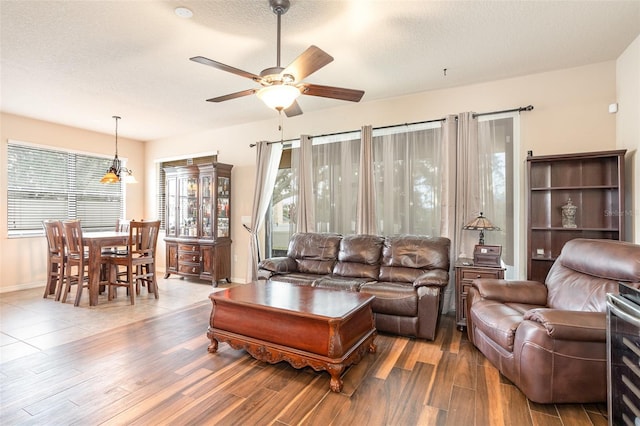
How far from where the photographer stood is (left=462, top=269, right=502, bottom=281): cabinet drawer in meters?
3.13

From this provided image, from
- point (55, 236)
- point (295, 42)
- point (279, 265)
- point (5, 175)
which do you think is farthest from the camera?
point (5, 175)

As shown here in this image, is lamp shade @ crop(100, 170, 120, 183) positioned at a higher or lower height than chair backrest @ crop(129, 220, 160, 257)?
higher

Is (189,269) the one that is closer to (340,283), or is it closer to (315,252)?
(315,252)

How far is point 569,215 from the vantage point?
3.29 meters

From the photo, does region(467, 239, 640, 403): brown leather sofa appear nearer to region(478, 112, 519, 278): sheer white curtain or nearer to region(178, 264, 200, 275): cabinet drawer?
region(478, 112, 519, 278): sheer white curtain

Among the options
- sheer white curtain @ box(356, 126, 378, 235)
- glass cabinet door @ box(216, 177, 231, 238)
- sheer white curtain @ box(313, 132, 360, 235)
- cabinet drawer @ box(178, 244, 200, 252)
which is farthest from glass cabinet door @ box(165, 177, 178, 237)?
sheer white curtain @ box(356, 126, 378, 235)

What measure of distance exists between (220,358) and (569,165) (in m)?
3.91

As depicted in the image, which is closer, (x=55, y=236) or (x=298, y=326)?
(x=298, y=326)

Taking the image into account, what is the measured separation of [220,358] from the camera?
8.79 feet

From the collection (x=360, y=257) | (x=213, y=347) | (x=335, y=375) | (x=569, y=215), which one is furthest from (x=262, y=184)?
(x=569, y=215)

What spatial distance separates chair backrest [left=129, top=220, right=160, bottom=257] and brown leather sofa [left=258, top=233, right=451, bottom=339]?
184cm

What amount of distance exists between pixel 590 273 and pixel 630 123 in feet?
5.17

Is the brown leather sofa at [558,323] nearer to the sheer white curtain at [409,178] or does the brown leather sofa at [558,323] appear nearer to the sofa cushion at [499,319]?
the sofa cushion at [499,319]

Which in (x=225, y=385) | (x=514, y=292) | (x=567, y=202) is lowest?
(x=225, y=385)
